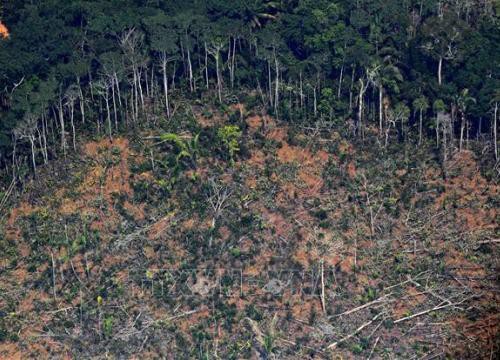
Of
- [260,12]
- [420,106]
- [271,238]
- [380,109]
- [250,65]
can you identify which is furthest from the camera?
[260,12]

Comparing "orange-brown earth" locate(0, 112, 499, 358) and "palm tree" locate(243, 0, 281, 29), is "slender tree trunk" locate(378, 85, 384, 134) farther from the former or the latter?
"palm tree" locate(243, 0, 281, 29)

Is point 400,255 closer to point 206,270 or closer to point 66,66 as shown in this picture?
point 206,270

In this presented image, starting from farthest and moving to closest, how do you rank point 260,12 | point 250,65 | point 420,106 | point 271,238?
point 260,12 < point 250,65 < point 420,106 < point 271,238

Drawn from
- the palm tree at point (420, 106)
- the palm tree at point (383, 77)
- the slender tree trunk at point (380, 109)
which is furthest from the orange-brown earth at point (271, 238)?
the palm tree at point (383, 77)

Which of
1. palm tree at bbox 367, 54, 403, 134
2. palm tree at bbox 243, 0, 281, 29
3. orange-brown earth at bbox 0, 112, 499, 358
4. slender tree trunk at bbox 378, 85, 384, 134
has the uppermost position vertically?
palm tree at bbox 243, 0, 281, 29

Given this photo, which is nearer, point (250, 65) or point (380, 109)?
point (380, 109)

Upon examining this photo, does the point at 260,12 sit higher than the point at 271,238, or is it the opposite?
the point at 260,12

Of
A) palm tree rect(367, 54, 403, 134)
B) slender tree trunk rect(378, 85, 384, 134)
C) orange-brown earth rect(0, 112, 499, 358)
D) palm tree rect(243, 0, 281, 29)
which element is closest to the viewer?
orange-brown earth rect(0, 112, 499, 358)

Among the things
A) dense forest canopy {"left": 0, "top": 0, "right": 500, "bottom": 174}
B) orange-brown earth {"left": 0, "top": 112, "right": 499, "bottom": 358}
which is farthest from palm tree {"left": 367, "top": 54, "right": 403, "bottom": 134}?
orange-brown earth {"left": 0, "top": 112, "right": 499, "bottom": 358}

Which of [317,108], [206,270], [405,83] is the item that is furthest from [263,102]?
[206,270]

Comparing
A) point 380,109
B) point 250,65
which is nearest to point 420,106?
point 380,109

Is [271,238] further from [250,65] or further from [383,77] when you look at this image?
[250,65]
